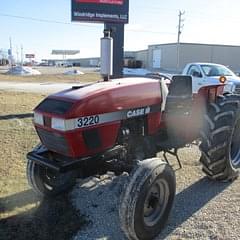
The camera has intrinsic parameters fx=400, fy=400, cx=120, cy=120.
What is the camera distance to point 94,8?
15047mm

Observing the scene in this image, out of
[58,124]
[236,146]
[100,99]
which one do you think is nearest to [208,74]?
[236,146]

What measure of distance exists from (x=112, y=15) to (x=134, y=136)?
1061 centimetres

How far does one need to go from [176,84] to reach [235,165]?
1.60m

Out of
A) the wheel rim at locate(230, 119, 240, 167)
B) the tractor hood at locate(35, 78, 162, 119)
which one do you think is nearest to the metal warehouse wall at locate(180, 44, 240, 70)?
the wheel rim at locate(230, 119, 240, 167)

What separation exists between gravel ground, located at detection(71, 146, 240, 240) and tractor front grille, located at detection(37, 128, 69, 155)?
3.12 ft

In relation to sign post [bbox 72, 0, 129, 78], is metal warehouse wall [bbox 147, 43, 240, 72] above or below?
below

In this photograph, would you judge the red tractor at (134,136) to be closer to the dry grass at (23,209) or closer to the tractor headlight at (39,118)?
the tractor headlight at (39,118)

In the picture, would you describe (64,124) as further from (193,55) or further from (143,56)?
(143,56)

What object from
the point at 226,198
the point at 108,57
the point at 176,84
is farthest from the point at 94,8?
the point at 226,198

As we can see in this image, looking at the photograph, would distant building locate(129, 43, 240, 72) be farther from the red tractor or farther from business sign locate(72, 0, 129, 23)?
the red tractor

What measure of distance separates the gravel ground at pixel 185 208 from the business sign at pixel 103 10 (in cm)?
957

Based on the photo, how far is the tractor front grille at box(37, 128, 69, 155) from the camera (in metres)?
4.17

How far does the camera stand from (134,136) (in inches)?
195

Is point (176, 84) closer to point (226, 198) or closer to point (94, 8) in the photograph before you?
point (226, 198)
